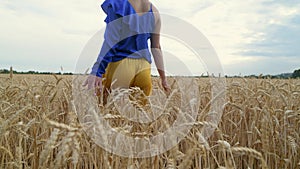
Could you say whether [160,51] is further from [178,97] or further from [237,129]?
[237,129]

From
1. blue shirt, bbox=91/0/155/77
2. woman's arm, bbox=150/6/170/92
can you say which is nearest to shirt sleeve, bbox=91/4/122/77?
blue shirt, bbox=91/0/155/77

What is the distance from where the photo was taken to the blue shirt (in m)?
2.97

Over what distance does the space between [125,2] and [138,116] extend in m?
1.45

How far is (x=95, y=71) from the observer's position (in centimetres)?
289

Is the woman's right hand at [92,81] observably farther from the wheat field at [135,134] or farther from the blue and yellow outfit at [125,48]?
the wheat field at [135,134]

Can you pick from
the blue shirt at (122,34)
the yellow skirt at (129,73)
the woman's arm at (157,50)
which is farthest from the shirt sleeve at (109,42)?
the woman's arm at (157,50)

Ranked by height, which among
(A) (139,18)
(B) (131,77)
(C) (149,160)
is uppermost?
(A) (139,18)

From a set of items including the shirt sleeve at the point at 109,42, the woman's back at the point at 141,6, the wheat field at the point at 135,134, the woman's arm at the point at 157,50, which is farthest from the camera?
the woman's arm at the point at 157,50

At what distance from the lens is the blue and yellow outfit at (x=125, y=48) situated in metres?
2.98

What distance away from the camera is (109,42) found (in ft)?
9.73

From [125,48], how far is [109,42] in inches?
7.4

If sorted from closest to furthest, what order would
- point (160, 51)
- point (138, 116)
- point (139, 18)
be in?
point (138, 116) → point (139, 18) → point (160, 51)

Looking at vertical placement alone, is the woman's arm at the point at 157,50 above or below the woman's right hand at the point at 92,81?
above

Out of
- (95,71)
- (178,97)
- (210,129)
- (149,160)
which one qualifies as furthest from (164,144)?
(95,71)
